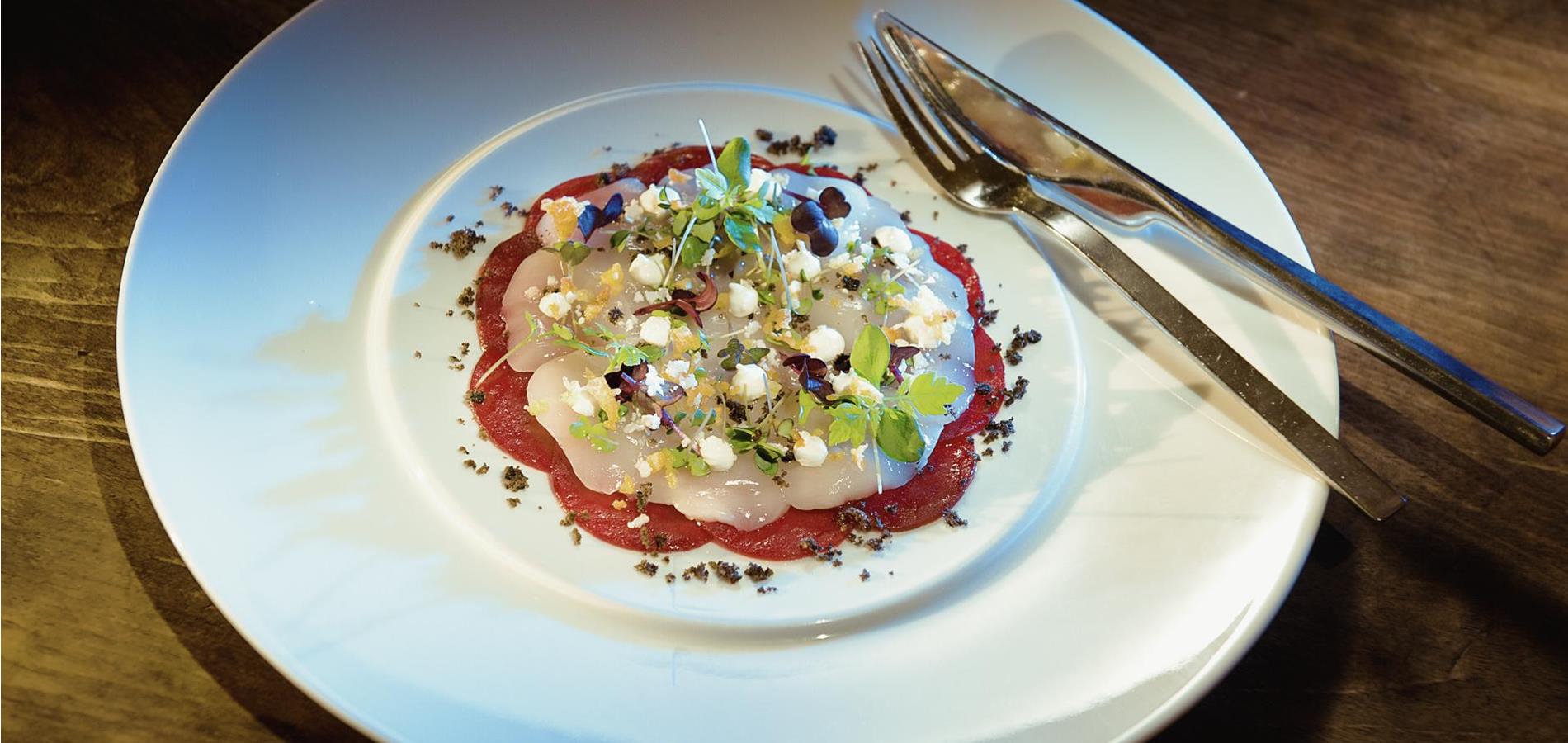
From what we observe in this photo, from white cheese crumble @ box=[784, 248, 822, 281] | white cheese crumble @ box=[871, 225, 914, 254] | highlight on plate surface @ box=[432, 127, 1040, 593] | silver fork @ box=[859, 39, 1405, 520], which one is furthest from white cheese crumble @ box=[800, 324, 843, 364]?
silver fork @ box=[859, 39, 1405, 520]

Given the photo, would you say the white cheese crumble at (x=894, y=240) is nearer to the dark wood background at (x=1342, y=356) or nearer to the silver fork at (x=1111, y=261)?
the silver fork at (x=1111, y=261)

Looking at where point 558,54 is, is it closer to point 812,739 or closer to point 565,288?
point 565,288

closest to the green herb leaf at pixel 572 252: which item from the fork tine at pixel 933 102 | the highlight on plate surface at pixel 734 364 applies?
the highlight on plate surface at pixel 734 364

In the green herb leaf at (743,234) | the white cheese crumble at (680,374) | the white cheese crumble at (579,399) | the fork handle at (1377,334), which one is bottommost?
the fork handle at (1377,334)

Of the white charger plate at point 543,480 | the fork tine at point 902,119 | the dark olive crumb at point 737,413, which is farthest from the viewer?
the fork tine at point 902,119

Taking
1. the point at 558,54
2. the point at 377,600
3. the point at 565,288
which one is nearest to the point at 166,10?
the point at 558,54

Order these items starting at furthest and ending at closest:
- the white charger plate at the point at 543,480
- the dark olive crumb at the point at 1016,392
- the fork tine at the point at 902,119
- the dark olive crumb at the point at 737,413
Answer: the fork tine at the point at 902,119 → the dark olive crumb at the point at 1016,392 → the dark olive crumb at the point at 737,413 → the white charger plate at the point at 543,480
